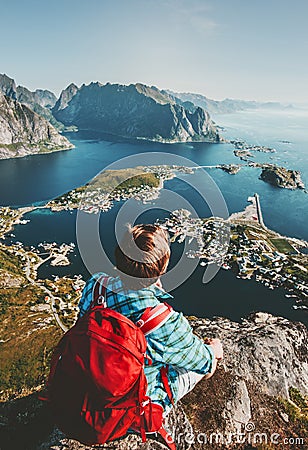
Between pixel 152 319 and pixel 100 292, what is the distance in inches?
25.7

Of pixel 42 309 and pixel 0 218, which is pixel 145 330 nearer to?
pixel 42 309

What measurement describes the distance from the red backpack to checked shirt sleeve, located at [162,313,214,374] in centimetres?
46

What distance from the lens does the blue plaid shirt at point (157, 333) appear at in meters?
3.02

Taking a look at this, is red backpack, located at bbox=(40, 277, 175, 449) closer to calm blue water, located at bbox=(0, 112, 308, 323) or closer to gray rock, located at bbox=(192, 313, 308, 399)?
gray rock, located at bbox=(192, 313, 308, 399)

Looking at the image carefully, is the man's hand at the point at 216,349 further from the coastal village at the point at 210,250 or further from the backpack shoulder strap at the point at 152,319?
the coastal village at the point at 210,250

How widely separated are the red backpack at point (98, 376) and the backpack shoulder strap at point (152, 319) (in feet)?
0.15

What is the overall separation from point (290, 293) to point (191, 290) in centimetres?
Answer: 1817

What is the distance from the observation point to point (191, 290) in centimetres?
5166

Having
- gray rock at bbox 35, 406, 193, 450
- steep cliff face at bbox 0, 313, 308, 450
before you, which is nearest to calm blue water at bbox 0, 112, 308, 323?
steep cliff face at bbox 0, 313, 308, 450

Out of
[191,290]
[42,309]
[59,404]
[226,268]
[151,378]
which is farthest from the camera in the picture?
[226,268]

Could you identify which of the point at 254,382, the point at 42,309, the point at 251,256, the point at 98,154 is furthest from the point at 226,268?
the point at 98,154

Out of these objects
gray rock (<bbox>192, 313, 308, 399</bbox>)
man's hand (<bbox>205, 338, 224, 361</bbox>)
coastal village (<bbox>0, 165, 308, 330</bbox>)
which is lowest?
coastal village (<bbox>0, 165, 308, 330</bbox>)

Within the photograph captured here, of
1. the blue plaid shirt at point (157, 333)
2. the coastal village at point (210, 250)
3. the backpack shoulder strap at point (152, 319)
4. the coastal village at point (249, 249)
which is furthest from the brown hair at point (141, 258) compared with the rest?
the coastal village at point (249, 249)

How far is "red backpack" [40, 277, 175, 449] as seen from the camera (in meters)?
2.52
